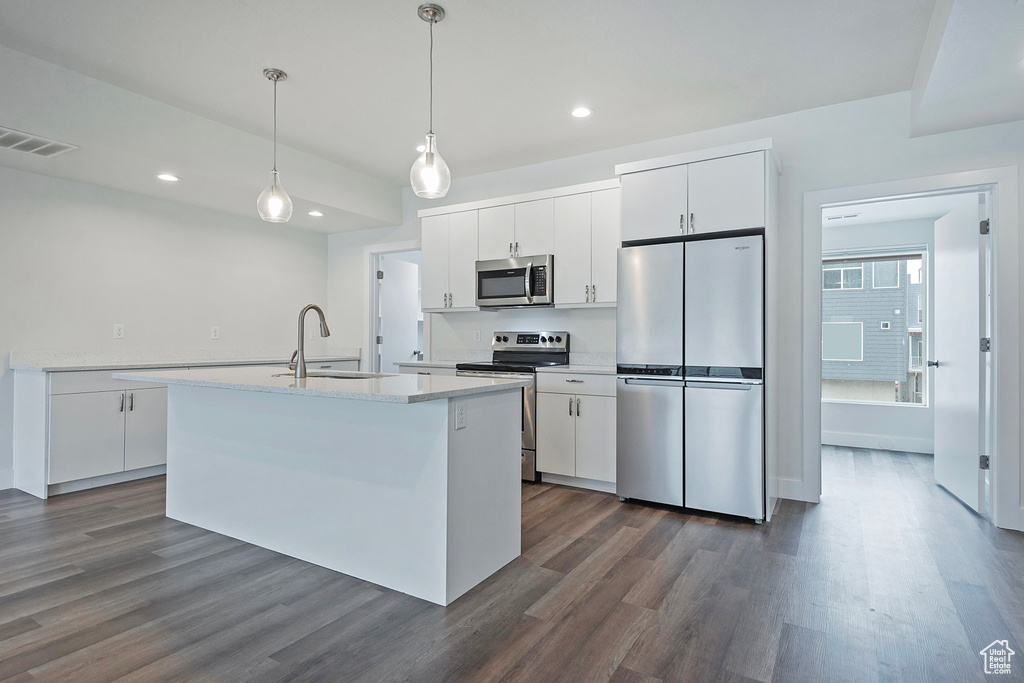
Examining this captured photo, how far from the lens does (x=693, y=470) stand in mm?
3322

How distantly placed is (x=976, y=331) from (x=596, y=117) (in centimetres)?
273

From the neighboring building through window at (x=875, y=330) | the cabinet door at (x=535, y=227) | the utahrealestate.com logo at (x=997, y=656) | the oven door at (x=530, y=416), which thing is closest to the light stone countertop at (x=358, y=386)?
the oven door at (x=530, y=416)

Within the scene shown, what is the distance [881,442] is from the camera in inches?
211

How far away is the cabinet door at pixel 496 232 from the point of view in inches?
175

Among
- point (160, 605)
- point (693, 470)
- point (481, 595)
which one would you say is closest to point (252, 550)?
point (160, 605)

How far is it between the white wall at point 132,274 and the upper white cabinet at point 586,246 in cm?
293

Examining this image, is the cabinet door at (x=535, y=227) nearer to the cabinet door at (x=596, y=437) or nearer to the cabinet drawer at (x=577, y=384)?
the cabinet drawer at (x=577, y=384)

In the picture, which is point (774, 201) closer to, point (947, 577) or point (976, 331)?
point (976, 331)

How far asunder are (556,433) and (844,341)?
3809 millimetres

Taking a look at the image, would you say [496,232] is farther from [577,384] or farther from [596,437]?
[596,437]

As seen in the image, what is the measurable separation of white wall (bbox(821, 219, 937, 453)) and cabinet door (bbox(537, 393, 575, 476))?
329cm

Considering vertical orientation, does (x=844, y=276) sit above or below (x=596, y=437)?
above

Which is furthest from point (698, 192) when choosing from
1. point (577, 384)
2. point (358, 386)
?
point (358, 386)

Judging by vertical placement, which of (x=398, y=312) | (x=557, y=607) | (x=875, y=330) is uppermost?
(x=398, y=312)
